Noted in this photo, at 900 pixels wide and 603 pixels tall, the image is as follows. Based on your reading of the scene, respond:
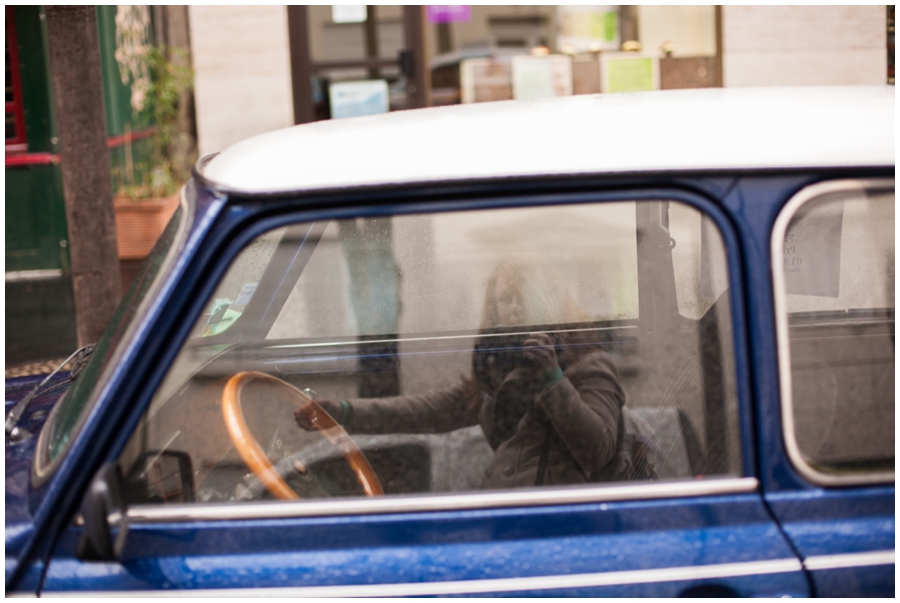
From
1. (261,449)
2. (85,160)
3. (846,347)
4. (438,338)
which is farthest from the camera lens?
(85,160)

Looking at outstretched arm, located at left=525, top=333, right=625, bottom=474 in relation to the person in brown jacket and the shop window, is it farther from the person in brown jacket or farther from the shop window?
the shop window

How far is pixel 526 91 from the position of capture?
Answer: 7.79 meters

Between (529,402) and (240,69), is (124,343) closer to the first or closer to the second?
(529,402)

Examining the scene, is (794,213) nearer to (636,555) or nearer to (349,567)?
(636,555)

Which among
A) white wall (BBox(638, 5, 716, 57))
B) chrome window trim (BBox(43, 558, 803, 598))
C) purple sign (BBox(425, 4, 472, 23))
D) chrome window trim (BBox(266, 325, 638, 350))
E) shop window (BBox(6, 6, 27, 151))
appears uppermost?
purple sign (BBox(425, 4, 472, 23))

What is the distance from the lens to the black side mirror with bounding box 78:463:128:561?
1250 mm

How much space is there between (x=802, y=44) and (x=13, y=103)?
698cm

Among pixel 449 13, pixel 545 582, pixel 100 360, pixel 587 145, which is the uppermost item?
pixel 449 13

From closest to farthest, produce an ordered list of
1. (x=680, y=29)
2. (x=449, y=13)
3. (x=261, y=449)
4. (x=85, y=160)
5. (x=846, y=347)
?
(x=846, y=347)
(x=261, y=449)
(x=85, y=160)
(x=449, y=13)
(x=680, y=29)

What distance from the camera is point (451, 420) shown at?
175 centimetres

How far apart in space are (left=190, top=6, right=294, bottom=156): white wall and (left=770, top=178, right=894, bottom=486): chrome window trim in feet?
21.7

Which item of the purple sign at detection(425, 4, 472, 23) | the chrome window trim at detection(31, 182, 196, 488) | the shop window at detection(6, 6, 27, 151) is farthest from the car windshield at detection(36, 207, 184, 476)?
the purple sign at detection(425, 4, 472, 23)

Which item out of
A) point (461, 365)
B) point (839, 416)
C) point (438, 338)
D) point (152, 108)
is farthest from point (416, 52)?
point (839, 416)

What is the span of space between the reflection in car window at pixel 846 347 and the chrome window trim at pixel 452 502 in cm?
16
